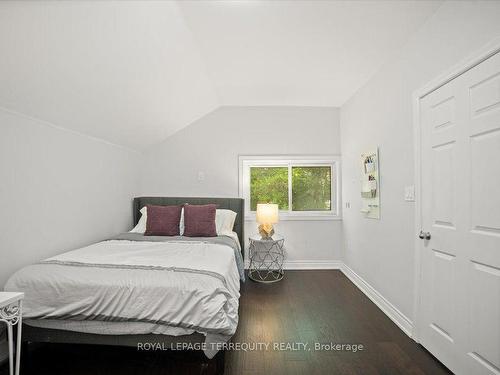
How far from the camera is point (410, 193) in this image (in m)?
2.22

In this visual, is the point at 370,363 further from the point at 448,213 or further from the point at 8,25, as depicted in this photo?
the point at 8,25

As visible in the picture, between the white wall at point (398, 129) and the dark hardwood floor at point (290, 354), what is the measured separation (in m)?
0.36

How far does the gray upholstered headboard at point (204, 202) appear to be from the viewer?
3.87m

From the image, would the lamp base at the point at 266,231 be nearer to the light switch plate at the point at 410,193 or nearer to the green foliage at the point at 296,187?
the green foliage at the point at 296,187

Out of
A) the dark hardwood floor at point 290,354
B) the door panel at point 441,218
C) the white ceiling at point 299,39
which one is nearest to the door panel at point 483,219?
the door panel at point 441,218

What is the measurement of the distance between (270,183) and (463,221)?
2714 millimetres

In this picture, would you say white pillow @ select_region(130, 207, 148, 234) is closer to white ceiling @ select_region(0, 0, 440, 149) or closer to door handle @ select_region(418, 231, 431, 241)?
white ceiling @ select_region(0, 0, 440, 149)

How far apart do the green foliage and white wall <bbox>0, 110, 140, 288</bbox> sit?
200cm

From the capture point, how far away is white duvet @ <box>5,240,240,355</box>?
1.66m

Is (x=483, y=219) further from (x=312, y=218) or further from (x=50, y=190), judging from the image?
(x=50, y=190)

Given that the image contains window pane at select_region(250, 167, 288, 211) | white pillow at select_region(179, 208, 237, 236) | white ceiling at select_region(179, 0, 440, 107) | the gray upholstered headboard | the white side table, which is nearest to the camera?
the white side table

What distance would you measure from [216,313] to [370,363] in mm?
1150

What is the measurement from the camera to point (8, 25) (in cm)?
150

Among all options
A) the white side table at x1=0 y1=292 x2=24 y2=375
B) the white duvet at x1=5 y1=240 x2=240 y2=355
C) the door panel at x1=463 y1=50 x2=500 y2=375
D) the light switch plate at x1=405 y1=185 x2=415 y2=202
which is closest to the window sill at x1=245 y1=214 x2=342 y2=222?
the light switch plate at x1=405 y1=185 x2=415 y2=202
